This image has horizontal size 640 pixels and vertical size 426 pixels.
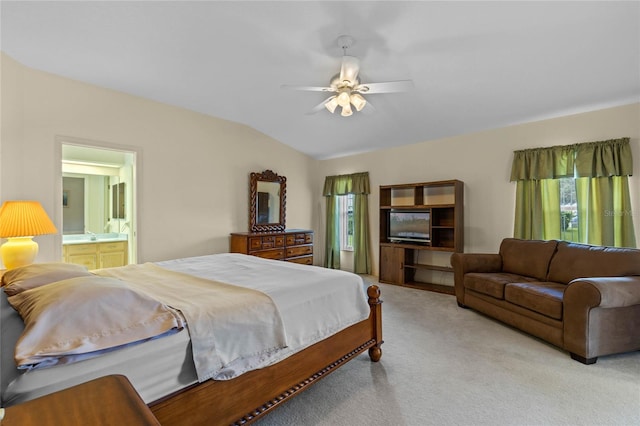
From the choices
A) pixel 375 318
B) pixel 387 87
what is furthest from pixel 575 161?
pixel 375 318

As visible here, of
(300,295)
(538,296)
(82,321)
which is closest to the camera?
(82,321)

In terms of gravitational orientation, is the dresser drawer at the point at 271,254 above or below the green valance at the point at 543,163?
below

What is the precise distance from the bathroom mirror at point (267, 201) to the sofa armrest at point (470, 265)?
10.1 feet

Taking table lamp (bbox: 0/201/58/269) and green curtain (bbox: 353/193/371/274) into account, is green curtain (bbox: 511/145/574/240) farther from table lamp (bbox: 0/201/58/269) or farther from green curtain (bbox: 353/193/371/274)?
table lamp (bbox: 0/201/58/269)

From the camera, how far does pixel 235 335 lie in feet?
4.89

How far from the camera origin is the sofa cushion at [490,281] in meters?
3.13

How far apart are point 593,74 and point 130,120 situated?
5.27 metres

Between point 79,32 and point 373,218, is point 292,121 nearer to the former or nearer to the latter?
point 373,218

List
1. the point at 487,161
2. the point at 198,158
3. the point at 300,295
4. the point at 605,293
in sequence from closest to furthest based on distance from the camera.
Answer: the point at 300,295
the point at 605,293
the point at 487,161
the point at 198,158

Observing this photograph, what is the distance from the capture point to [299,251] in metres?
5.23

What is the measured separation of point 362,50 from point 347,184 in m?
3.20

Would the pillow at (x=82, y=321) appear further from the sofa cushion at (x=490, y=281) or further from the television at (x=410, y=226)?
the television at (x=410, y=226)

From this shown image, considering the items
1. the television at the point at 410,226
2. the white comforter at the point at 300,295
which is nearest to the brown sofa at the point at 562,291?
the television at the point at 410,226

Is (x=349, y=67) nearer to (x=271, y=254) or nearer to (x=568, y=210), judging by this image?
(x=271, y=254)
